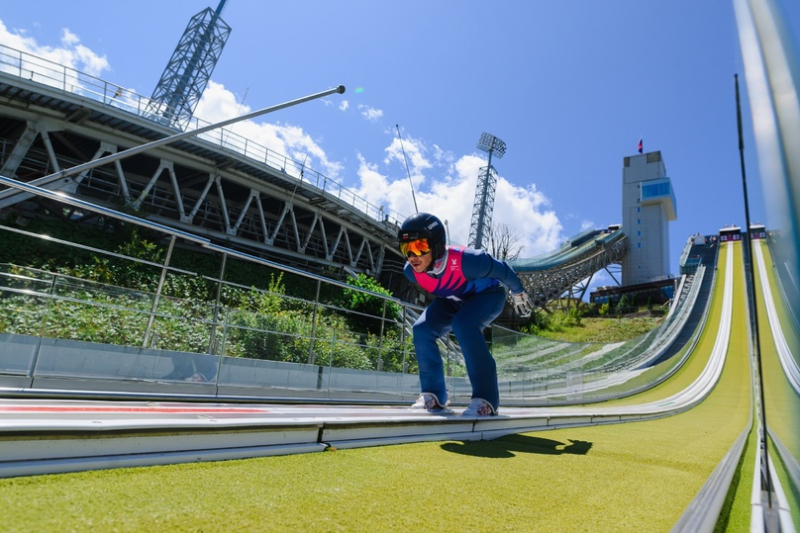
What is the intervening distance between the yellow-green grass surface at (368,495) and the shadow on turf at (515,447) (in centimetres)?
10

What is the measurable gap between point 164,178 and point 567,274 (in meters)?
39.7

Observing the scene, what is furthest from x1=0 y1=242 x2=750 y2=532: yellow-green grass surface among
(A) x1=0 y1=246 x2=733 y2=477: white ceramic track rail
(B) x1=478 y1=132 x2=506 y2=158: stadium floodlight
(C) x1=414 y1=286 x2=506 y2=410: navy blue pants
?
(B) x1=478 y1=132 x2=506 y2=158: stadium floodlight

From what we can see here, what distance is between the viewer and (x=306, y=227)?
3375cm

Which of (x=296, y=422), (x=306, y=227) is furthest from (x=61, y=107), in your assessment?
(x=296, y=422)

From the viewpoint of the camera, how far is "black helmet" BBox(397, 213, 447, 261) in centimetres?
472

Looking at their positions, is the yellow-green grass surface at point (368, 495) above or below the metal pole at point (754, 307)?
below

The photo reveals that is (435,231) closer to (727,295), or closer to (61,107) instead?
(61,107)

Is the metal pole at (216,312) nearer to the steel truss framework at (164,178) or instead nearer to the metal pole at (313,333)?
the metal pole at (313,333)

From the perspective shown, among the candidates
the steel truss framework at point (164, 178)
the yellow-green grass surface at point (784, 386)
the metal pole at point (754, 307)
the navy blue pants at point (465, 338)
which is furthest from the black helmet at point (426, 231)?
the steel truss framework at point (164, 178)

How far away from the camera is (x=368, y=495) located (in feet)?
6.23

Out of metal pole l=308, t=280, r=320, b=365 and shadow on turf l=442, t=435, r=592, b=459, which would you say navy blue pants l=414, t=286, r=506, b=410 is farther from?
metal pole l=308, t=280, r=320, b=365

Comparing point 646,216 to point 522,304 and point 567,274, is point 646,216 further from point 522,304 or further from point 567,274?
point 522,304

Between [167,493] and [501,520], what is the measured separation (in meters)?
1.22

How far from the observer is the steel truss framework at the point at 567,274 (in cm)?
4594
